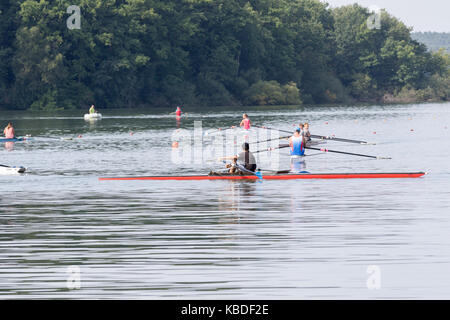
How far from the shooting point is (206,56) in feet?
409

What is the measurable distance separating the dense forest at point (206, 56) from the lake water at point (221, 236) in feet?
239

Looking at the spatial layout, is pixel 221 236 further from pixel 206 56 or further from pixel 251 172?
pixel 206 56

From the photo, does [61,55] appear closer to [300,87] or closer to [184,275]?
[300,87]

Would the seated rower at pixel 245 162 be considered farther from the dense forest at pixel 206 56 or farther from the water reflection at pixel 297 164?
the dense forest at pixel 206 56

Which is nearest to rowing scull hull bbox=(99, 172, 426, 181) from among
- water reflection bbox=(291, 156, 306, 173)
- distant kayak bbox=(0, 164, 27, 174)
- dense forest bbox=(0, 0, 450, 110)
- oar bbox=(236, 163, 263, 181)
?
oar bbox=(236, 163, 263, 181)

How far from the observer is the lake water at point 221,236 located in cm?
1252

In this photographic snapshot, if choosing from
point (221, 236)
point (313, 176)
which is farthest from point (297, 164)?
point (221, 236)

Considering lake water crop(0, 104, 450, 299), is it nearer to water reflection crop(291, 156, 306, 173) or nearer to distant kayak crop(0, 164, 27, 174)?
distant kayak crop(0, 164, 27, 174)

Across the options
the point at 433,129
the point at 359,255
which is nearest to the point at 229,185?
the point at 359,255

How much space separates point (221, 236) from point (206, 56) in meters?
109

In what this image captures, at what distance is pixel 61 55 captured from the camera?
→ 10038 centimetres

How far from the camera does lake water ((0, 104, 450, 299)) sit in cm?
1252

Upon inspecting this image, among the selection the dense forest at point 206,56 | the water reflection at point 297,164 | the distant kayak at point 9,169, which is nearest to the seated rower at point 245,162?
the water reflection at point 297,164
